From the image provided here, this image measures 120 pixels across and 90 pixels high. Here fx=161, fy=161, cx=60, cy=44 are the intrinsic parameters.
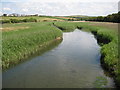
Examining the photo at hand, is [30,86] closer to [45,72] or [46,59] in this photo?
[45,72]

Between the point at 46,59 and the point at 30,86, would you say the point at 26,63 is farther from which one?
the point at 30,86

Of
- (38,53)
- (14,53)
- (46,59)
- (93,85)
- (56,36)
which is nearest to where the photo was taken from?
(93,85)

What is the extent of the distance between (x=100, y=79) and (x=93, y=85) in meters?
1.26

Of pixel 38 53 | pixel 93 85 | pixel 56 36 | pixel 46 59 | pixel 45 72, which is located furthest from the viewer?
pixel 56 36

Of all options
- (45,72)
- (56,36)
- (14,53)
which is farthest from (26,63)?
(56,36)

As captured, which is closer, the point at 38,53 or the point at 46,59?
the point at 46,59

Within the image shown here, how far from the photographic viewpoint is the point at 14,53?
1466cm

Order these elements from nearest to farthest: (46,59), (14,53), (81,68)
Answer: (81,68) < (14,53) < (46,59)

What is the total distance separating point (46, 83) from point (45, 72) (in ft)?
6.94

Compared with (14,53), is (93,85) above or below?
below

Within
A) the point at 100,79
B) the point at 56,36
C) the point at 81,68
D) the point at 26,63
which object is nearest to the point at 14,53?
the point at 26,63

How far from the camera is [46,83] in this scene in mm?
10336

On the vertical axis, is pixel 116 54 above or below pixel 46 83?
above

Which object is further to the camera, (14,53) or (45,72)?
(14,53)
